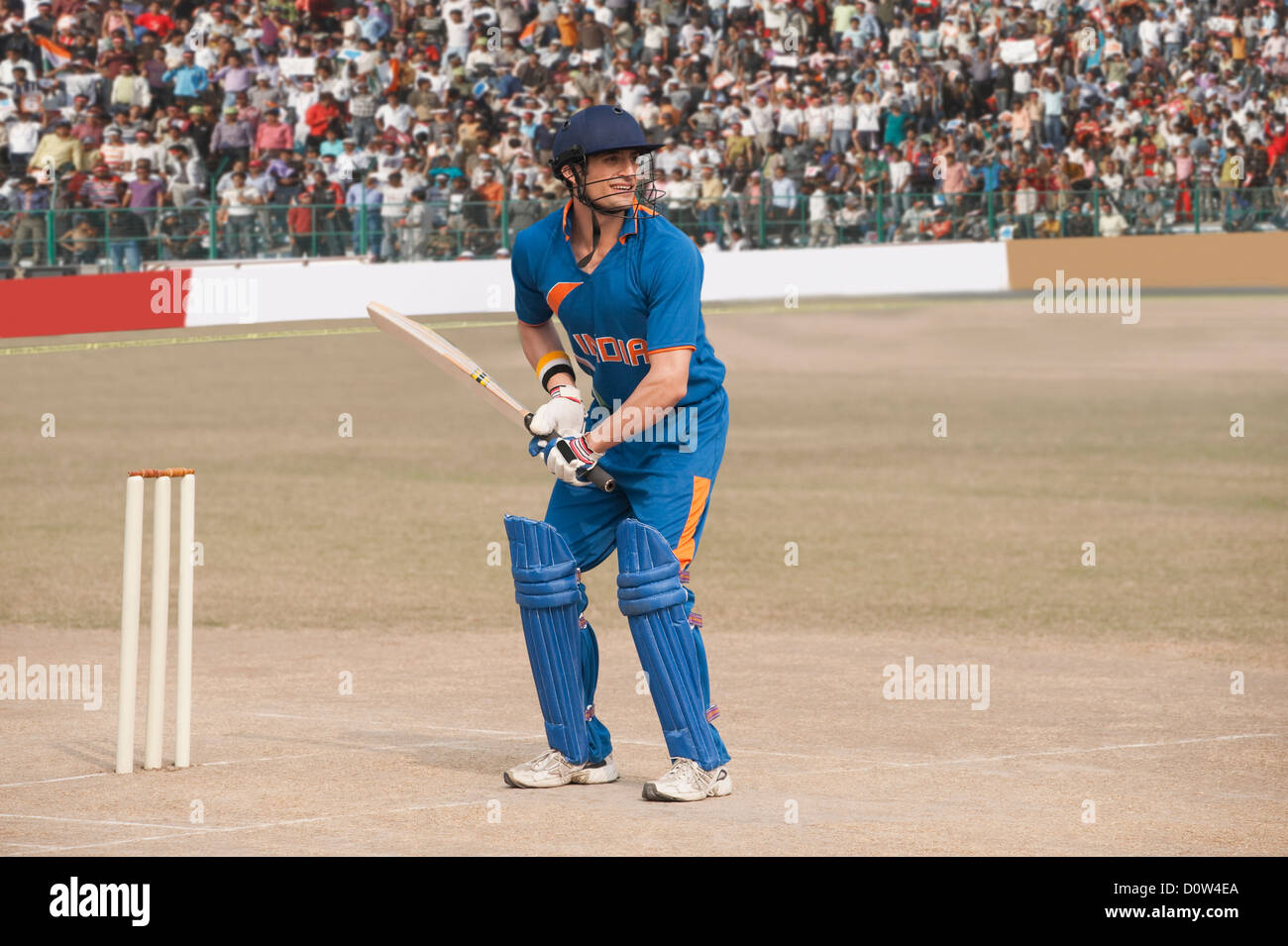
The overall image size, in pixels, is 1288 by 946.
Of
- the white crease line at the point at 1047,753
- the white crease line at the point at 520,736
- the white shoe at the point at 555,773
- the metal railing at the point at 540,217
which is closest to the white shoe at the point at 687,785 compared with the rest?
the white shoe at the point at 555,773

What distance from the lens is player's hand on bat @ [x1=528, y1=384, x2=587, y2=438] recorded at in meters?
5.98

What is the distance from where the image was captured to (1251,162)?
27359 millimetres

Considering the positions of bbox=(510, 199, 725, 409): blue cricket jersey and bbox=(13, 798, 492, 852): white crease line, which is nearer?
bbox=(13, 798, 492, 852): white crease line

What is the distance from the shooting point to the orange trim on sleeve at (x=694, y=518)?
5.98 m

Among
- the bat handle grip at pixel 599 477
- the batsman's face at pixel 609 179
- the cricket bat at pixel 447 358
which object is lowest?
the bat handle grip at pixel 599 477

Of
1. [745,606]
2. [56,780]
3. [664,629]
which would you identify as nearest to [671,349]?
[664,629]

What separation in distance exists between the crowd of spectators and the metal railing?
4cm

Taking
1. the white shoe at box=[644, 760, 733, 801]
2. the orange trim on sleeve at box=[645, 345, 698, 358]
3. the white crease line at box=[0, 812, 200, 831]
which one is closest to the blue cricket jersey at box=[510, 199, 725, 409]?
the orange trim on sleeve at box=[645, 345, 698, 358]

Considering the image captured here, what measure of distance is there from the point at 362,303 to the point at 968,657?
50.8 ft

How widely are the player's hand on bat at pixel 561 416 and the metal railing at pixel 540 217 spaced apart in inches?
609

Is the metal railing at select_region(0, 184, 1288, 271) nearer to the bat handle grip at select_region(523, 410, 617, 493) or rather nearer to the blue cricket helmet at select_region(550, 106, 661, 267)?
the blue cricket helmet at select_region(550, 106, 661, 267)

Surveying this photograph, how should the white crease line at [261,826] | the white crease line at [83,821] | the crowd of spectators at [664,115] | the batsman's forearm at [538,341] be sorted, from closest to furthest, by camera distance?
the white crease line at [261,826], the white crease line at [83,821], the batsman's forearm at [538,341], the crowd of spectators at [664,115]

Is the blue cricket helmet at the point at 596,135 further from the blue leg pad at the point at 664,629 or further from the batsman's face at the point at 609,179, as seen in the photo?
the blue leg pad at the point at 664,629

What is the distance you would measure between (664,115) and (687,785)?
2261 cm
